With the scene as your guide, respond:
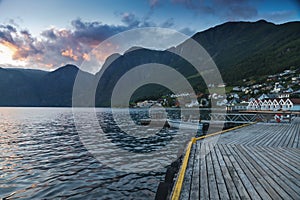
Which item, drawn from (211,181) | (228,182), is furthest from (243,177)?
Answer: (211,181)

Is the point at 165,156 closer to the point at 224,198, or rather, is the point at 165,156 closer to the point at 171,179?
the point at 171,179

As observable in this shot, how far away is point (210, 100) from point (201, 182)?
162m

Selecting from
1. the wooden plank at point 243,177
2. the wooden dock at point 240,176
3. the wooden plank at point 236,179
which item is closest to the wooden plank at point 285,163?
the wooden dock at point 240,176

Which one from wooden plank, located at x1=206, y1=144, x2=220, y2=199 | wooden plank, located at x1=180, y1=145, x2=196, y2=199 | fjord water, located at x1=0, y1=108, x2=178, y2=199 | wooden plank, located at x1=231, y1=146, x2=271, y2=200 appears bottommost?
fjord water, located at x1=0, y1=108, x2=178, y2=199

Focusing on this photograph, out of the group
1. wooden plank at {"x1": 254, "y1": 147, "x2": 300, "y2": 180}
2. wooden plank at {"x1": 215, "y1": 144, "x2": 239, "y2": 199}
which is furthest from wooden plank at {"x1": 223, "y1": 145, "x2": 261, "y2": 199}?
wooden plank at {"x1": 254, "y1": 147, "x2": 300, "y2": 180}

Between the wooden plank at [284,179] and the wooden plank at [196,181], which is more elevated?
the wooden plank at [284,179]

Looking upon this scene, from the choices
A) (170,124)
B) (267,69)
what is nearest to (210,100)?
(267,69)

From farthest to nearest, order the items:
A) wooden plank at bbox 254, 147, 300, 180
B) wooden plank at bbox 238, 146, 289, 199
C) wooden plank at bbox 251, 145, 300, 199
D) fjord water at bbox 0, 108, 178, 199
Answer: fjord water at bbox 0, 108, 178, 199 → wooden plank at bbox 254, 147, 300, 180 → wooden plank at bbox 251, 145, 300, 199 → wooden plank at bbox 238, 146, 289, 199

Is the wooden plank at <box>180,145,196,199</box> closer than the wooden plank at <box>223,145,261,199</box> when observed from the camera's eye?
No

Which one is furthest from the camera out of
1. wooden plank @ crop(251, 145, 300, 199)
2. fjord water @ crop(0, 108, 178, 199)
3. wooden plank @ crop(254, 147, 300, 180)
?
fjord water @ crop(0, 108, 178, 199)

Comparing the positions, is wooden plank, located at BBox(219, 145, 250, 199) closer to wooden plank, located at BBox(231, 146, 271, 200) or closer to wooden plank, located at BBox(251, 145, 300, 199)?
wooden plank, located at BBox(231, 146, 271, 200)

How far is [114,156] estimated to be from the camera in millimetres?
13344

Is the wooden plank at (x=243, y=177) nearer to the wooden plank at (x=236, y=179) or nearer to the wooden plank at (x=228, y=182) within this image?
the wooden plank at (x=236, y=179)

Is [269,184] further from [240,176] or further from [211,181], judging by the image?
[211,181]
